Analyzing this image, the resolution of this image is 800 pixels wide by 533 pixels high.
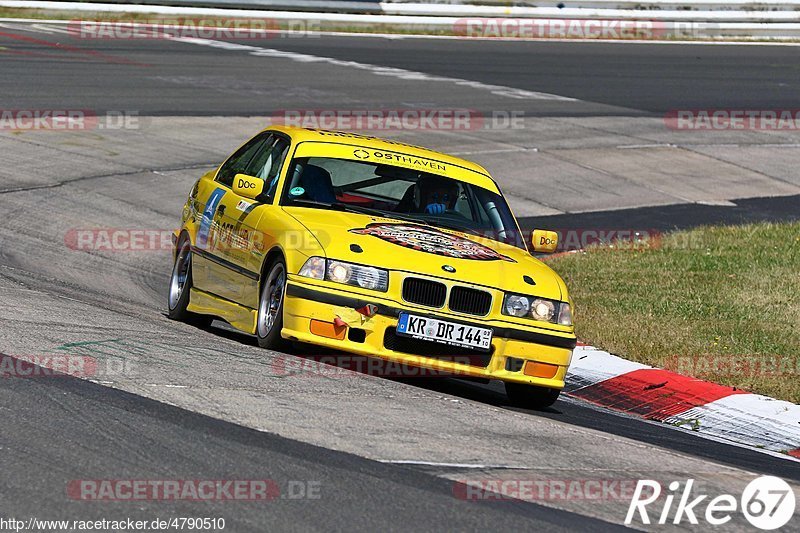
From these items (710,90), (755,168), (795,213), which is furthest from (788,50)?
(795,213)

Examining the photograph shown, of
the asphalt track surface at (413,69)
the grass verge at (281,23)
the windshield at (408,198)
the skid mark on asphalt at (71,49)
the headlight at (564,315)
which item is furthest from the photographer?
the grass verge at (281,23)

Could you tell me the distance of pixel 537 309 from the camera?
27.7 ft

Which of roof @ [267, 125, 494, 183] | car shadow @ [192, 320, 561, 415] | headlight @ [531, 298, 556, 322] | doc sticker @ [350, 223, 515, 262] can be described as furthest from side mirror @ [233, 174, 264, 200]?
headlight @ [531, 298, 556, 322]

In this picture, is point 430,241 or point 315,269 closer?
point 315,269

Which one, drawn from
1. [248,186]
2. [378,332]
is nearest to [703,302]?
[248,186]

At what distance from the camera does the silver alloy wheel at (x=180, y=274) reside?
34.1ft

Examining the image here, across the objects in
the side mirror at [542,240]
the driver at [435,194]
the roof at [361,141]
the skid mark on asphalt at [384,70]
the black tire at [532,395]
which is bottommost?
the black tire at [532,395]

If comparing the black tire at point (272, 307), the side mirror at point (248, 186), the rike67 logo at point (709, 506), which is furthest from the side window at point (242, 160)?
the rike67 logo at point (709, 506)

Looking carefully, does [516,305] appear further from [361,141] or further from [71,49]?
[71,49]

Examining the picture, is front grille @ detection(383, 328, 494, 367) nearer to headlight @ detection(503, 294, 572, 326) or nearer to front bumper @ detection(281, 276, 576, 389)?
front bumper @ detection(281, 276, 576, 389)

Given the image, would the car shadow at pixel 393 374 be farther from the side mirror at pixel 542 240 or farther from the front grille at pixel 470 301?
the side mirror at pixel 542 240

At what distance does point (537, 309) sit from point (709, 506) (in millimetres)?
2679

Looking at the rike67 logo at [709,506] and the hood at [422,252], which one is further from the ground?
the hood at [422,252]

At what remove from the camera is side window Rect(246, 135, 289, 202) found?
372 inches
